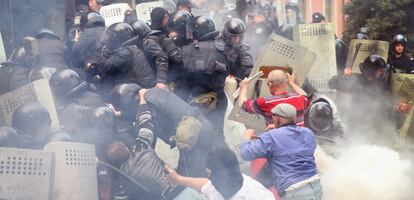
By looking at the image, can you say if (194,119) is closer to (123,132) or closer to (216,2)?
(123,132)

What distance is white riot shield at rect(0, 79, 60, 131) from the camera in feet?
20.0

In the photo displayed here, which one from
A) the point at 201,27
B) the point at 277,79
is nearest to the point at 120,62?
the point at 201,27

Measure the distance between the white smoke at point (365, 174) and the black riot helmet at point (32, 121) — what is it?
2.65 meters

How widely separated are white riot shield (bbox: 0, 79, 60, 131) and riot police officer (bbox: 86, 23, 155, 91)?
0.86m

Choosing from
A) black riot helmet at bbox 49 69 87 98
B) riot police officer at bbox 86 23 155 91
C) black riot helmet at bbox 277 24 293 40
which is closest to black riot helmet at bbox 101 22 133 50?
riot police officer at bbox 86 23 155 91

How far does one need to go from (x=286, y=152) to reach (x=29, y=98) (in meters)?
2.56

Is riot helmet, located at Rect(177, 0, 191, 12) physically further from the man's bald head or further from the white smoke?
the man's bald head

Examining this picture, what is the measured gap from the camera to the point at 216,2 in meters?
11.9

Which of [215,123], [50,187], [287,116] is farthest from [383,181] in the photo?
[50,187]

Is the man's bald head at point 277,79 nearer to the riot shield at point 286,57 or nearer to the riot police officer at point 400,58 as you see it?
the riot shield at point 286,57

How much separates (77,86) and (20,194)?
6.71 feet

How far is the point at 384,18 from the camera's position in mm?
21281

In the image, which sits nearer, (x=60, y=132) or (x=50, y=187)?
(x=50, y=187)

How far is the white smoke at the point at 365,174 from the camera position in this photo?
667cm
